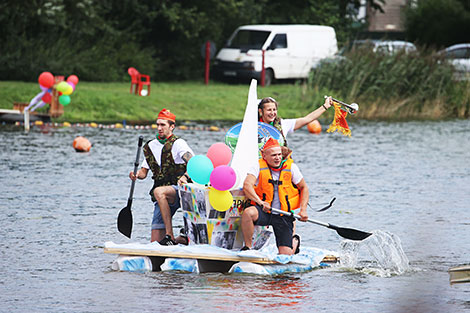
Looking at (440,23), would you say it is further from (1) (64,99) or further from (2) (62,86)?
(2) (62,86)

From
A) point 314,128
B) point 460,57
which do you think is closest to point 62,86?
point 314,128

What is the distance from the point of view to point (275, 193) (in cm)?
1014

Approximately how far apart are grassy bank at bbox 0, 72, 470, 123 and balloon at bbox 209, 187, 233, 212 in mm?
17123

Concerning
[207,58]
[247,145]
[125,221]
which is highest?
[247,145]

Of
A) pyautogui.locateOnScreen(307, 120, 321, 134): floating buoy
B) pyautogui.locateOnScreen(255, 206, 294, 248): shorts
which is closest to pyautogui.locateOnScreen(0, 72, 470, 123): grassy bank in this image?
pyautogui.locateOnScreen(307, 120, 321, 134): floating buoy

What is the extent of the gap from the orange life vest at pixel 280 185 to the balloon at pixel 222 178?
353 mm

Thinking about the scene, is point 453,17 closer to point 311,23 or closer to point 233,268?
point 311,23

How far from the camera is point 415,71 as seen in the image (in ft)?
106

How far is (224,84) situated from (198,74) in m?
3.10

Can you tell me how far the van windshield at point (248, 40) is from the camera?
37.2 meters

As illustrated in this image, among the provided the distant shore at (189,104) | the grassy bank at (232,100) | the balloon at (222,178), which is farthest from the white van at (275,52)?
the balloon at (222,178)

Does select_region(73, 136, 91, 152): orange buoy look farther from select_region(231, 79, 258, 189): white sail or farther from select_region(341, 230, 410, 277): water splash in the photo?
select_region(341, 230, 410, 277): water splash

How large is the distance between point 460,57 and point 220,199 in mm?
30839

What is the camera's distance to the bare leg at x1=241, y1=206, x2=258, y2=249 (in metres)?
9.96
